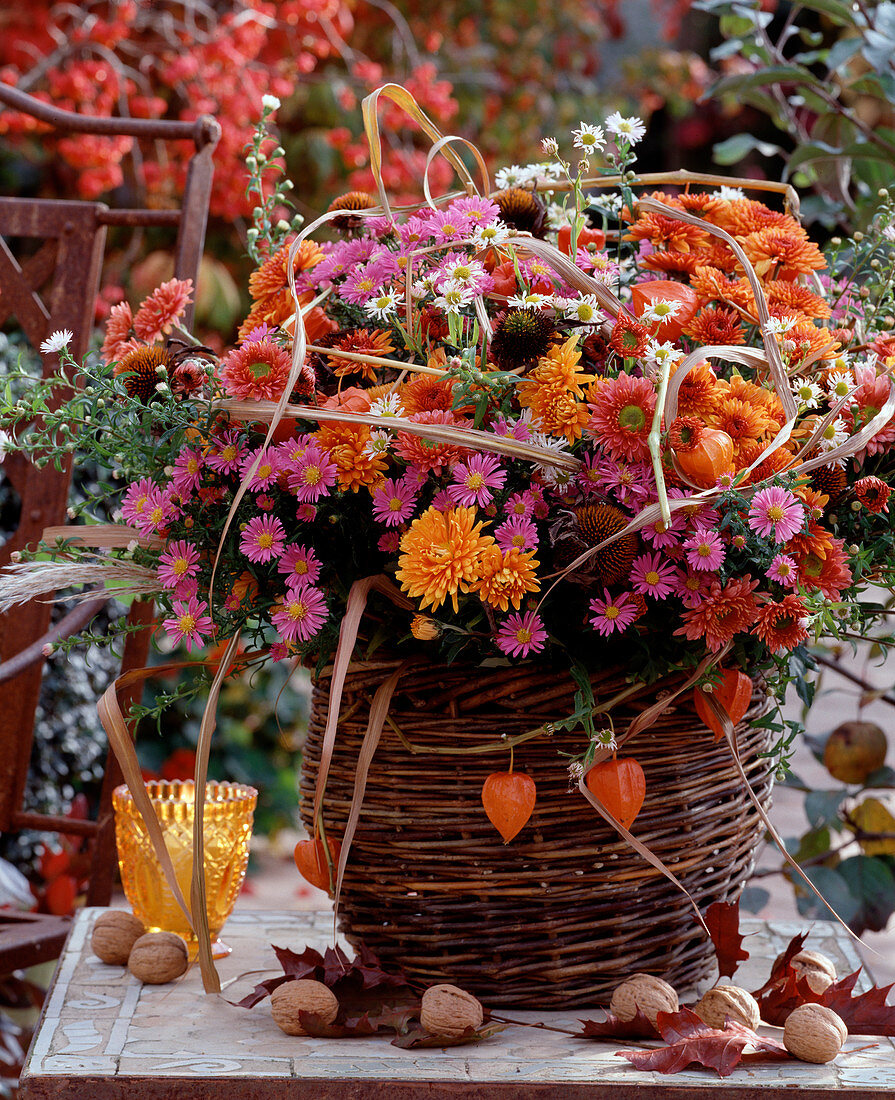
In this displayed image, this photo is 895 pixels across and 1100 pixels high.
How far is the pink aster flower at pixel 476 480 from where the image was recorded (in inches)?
27.8

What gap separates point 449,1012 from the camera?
77 centimetres

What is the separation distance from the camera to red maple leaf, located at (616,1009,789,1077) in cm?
74

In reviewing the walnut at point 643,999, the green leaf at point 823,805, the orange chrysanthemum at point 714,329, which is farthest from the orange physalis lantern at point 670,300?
the green leaf at point 823,805

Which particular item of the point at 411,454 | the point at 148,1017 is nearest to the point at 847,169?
the point at 411,454

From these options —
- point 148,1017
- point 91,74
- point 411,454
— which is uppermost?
point 91,74

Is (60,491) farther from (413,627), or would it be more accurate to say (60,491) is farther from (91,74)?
(91,74)

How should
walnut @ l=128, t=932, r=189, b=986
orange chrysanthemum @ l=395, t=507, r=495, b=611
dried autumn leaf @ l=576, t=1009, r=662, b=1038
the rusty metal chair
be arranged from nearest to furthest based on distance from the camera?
orange chrysanthemum @ l=395, t=507, r=495, b=611
dried autumn leaf @ l=576, t=1009, r=662, b=1038
walnut @ l=128, t=932, r=189, b=986
the rusty metal chair

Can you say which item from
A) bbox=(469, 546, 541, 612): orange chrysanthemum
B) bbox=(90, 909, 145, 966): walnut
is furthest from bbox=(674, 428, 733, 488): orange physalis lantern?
bbox=(90, 909, 145, 966): walnut

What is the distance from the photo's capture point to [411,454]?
0.73m

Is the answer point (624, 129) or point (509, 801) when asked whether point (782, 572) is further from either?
point (624, 129)

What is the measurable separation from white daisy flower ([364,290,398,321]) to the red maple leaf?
19.3 inches

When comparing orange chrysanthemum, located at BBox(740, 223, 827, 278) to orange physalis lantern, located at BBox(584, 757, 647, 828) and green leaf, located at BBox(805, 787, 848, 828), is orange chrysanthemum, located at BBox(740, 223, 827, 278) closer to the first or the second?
orange physalis lantern, located at BBox(584, 757, 647, 828)

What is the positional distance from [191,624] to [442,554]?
0.19 m

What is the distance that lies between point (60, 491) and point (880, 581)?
96 cm
